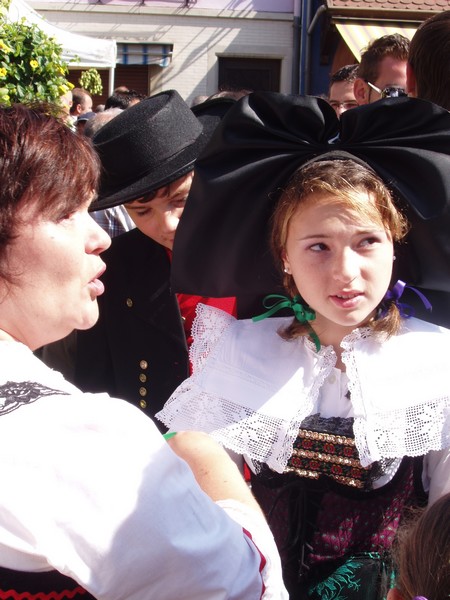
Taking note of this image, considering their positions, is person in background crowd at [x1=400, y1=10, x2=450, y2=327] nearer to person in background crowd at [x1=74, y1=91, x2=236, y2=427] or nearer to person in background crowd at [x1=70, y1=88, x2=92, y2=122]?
person in background crowd at [x1=74, y1=91, x2=236, y2=427]

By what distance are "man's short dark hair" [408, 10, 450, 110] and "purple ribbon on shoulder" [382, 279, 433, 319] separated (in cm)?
49

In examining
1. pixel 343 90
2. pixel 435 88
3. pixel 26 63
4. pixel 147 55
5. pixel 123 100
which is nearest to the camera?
pixel 435 88

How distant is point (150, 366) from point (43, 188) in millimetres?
1086

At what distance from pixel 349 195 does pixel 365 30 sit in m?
7.60

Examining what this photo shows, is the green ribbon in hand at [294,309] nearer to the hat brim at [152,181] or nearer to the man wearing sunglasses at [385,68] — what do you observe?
the hat brim at [152,181]

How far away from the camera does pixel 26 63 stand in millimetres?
3283

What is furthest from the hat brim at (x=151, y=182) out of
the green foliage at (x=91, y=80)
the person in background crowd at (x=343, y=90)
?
the green foliage at (x=91, y=80)

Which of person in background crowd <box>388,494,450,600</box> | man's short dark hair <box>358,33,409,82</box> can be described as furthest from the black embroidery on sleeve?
man's short dark hair <box>358,33,409,82</box>

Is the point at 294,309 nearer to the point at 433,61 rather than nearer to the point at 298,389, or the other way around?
the point at 298,389

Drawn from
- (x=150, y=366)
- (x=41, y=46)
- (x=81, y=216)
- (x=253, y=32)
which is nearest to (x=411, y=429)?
(x=81, y=216)

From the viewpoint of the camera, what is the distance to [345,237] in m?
1.48

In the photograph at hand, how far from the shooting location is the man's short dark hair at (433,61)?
171cm

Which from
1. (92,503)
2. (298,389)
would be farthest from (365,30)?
(92,503)

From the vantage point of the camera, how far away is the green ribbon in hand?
163 centimetres
